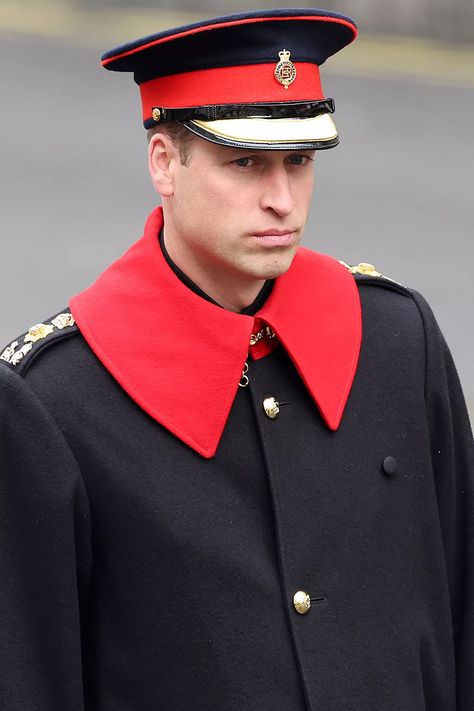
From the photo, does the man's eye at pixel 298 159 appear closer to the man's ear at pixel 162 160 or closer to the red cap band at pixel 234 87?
the red cap band at pixel 234 87

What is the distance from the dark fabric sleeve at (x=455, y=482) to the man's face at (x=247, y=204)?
1.55 feet

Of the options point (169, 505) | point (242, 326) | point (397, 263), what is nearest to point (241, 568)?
point (169, 505)

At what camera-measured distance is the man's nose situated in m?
2.85

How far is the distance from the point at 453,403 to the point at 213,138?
73 centimetres

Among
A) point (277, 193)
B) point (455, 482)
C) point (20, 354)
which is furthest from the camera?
point (455, 482)

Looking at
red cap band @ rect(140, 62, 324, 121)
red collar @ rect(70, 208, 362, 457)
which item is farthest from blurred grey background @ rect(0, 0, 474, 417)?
red cap band @ rect(140, 62, 324, 121)

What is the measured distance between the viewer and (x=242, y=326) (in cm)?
302

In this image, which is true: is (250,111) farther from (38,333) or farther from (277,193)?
(38,333)

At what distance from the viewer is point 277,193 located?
2.87 metres

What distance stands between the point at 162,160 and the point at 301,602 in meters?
0.77

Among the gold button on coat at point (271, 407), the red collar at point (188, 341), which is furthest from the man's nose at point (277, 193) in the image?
the gold button on coat at point (271, 407)

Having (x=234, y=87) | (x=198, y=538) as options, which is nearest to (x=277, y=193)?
(x=234, y=87)

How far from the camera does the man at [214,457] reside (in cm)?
290

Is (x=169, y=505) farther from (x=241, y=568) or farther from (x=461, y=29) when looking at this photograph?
(x=461, y=29)
